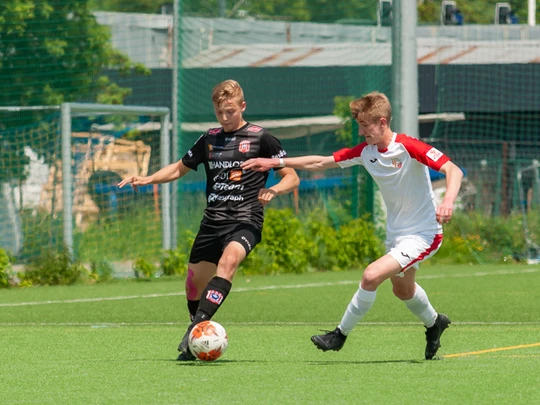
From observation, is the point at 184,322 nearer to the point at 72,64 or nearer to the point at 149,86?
the point at 72,64

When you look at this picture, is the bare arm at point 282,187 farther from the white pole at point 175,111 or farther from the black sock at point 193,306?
the white pole at point 175,111

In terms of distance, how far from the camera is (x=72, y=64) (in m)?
19.2

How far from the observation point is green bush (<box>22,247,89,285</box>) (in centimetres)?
1675

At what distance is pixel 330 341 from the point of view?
8.19m

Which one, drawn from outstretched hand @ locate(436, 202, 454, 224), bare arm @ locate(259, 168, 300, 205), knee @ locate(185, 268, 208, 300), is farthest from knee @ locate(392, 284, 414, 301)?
knee @ locate(185, 268, 208, 300)

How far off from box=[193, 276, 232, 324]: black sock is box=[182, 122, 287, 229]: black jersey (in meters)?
0.54

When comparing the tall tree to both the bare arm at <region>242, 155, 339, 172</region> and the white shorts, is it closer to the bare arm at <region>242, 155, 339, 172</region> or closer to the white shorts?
the bare arm at <region>242, 155, 339, 172</region>

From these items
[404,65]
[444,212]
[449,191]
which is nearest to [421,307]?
[449,191]

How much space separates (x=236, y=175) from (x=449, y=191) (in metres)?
1.64

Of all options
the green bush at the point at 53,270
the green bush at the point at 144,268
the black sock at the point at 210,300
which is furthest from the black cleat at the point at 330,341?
the green bush at the point at 144,268

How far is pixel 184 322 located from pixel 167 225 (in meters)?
6.75

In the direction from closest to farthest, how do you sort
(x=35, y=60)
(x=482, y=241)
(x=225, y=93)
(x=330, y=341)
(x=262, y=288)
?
(x=330, y=341)
(x=225, y=93)
(x=262, y=288)
(x=35, y=60)
(x=482, y=241)

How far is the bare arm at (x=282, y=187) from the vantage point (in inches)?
329

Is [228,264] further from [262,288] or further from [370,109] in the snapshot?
[262,288]
